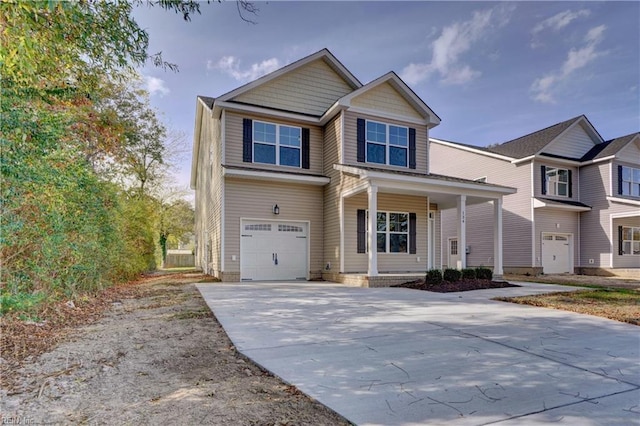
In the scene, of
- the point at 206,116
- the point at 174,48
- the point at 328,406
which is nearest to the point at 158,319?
the point at 328,406

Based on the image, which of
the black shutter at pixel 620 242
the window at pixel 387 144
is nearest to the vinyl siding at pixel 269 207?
the window at pixel 387 144

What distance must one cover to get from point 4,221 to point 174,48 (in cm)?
407

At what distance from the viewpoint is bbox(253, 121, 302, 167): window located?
492 inches

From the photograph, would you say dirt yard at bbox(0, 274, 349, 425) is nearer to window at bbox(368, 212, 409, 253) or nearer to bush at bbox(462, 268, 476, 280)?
bush at bbox(462, 268, 476, 280)

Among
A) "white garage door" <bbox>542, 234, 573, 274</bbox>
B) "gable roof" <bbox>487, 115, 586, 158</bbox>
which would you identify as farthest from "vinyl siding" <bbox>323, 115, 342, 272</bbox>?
"white garage door" <bbox>542, 234, 573, 274</bbox>

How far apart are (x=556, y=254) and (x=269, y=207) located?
14.2 metres

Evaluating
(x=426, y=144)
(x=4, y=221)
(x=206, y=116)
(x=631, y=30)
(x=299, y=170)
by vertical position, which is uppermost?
(x=631, y=30)

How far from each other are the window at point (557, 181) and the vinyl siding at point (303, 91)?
11.1 metres

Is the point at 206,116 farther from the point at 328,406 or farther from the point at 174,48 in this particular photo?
the point at 328,406

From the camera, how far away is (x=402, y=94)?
13086 millimetres

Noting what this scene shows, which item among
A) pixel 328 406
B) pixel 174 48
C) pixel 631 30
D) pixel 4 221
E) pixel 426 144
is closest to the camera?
pixel 328 406

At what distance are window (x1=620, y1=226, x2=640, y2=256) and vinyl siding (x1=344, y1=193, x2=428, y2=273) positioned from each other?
1124cm

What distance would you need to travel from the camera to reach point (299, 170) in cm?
1294

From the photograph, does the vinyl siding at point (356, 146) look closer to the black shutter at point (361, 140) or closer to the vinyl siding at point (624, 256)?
the black shutter at point (361, 140)
